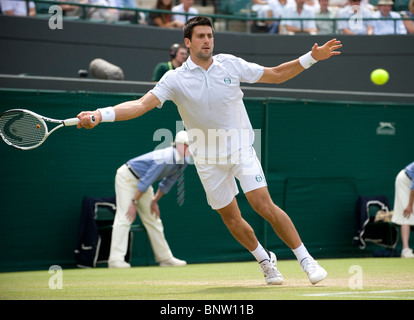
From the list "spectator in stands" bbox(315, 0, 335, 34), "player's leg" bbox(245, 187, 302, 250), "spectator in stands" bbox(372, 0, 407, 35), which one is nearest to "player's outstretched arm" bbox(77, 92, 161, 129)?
"player's leg" bbox(245, 187, 302, 250)

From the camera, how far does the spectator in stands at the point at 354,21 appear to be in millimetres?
13969

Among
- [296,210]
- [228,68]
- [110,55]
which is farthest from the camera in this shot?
[110,55]

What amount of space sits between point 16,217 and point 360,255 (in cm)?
523

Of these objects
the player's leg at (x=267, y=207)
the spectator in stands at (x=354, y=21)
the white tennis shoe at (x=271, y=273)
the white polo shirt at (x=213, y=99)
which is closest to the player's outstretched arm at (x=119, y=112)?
the white polo shirt at (x=213, y=99)

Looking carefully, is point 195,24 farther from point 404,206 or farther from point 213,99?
point 404,206

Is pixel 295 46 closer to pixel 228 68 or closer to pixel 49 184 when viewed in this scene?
pixel 49 184

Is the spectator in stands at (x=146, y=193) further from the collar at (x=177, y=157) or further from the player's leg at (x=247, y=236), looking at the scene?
the player's leg at (x=247, y=236)

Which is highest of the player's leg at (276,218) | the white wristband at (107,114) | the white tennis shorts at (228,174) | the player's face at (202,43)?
the player's face at (202,43)

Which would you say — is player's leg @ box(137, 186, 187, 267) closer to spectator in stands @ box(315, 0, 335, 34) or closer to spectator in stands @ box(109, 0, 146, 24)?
spectator in stands @ box(109, 0, 146, 24)

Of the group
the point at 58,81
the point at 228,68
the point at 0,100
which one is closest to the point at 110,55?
the point at 58,81

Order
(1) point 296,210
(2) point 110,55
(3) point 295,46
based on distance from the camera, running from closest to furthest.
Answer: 1. (1) point 296,210
2. (2) point 110,55
3. (3) point 295,46

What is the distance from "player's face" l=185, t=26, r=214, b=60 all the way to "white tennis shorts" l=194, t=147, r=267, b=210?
867mm

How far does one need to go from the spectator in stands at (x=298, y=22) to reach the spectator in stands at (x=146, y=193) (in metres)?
4.62

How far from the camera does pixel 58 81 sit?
10250 mm
